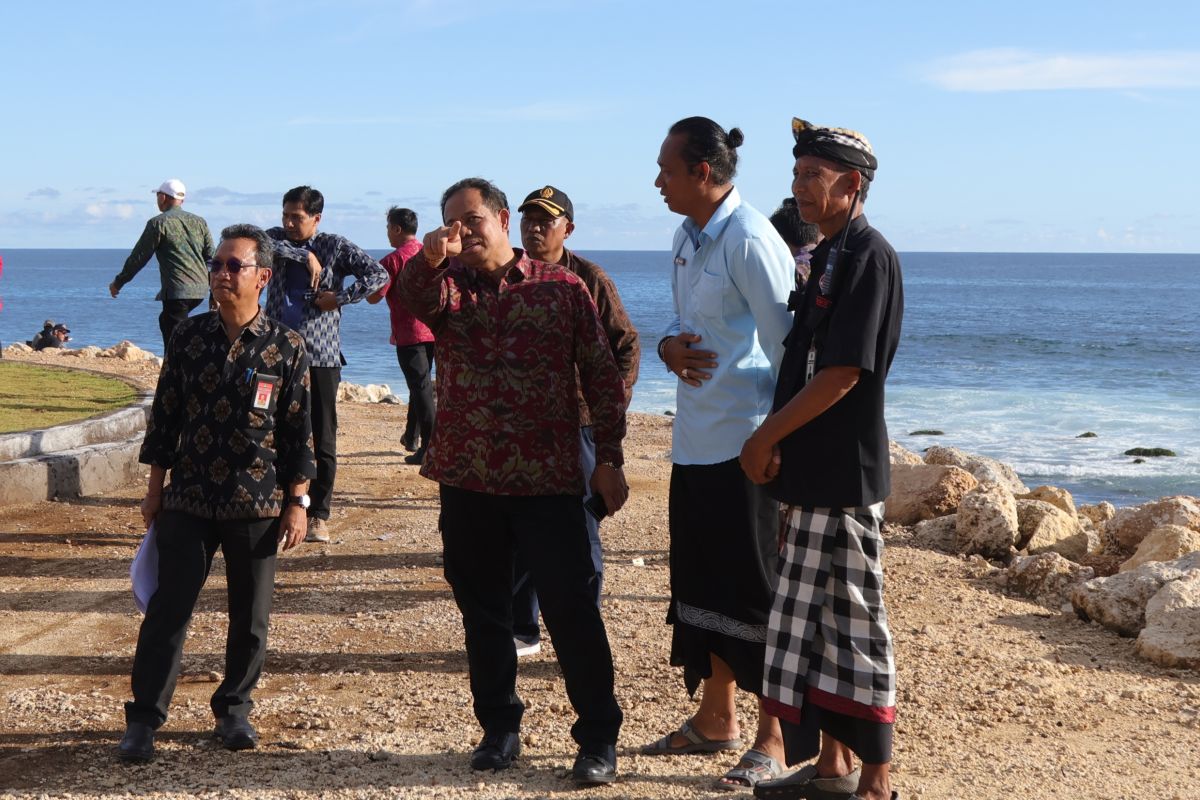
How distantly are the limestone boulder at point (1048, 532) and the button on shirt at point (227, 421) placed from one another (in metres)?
5.36

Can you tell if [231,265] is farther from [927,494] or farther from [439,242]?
[927,494]

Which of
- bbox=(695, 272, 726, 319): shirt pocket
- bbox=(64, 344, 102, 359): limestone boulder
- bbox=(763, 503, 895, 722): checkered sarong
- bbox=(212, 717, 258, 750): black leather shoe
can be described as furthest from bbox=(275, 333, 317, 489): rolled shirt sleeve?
bbox=(64, 344, 102, 359): limestone boulder

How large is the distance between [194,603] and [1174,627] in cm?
419

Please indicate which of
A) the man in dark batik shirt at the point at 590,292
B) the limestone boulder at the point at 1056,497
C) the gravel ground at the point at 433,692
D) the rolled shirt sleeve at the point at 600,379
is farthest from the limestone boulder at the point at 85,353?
the rolled shirt sleeve at the point at 600,379

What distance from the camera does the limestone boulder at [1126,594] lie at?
20.7 ft

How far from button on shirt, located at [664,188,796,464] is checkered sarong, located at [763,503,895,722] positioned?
0.38 metres

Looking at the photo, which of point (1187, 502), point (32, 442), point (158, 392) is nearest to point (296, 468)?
point (158, 392)

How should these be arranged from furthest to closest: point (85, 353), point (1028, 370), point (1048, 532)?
point (1028, 370) < point (85, 353) < point (1048, 532)

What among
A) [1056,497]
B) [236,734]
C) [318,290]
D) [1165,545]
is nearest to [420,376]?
[318,290]

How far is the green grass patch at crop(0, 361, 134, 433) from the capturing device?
35.3 ft

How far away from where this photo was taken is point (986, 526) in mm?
8258

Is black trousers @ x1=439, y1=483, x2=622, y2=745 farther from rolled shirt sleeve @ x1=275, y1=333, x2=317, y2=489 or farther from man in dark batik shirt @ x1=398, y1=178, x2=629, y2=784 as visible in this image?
rolled shirt sleeve @ x1=275, y1=333, x2=317, y2=489

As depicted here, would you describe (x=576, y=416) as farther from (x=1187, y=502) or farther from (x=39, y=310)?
(x=39, y=310)

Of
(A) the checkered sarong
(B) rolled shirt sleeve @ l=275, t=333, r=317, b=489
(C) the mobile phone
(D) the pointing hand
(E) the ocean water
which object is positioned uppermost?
(D) the pointing hand
